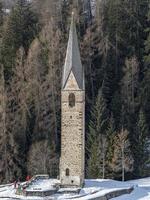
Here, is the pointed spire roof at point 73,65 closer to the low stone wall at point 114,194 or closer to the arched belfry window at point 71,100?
the arched belfry window at point 71,100

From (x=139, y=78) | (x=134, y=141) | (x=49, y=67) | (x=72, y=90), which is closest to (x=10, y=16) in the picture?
(x=49, y=67)

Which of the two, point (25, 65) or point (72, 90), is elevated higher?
point (25, 65)

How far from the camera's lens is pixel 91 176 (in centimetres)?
4794

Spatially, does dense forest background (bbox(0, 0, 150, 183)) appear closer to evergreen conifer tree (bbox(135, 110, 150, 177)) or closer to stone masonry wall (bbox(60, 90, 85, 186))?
evergreen conifer tree (bbox(135, 110, 150, 177))

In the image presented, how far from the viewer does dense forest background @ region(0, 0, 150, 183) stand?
161 feet

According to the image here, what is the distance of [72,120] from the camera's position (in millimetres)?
40531

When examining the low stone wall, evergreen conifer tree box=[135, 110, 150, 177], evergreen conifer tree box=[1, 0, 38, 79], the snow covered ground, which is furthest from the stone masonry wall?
evergreen conifer tree box=[1, 0, 38, 79]

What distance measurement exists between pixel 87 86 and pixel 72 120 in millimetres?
16231

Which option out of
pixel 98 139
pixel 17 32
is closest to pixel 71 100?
pixel 98 139

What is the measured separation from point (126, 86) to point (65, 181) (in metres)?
16.9

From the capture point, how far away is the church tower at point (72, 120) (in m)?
40.0

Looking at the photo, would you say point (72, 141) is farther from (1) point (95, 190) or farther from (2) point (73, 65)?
(2) point (73, 65)

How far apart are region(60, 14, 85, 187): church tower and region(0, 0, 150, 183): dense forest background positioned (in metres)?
6.71

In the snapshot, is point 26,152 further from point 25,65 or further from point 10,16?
point 10,16
